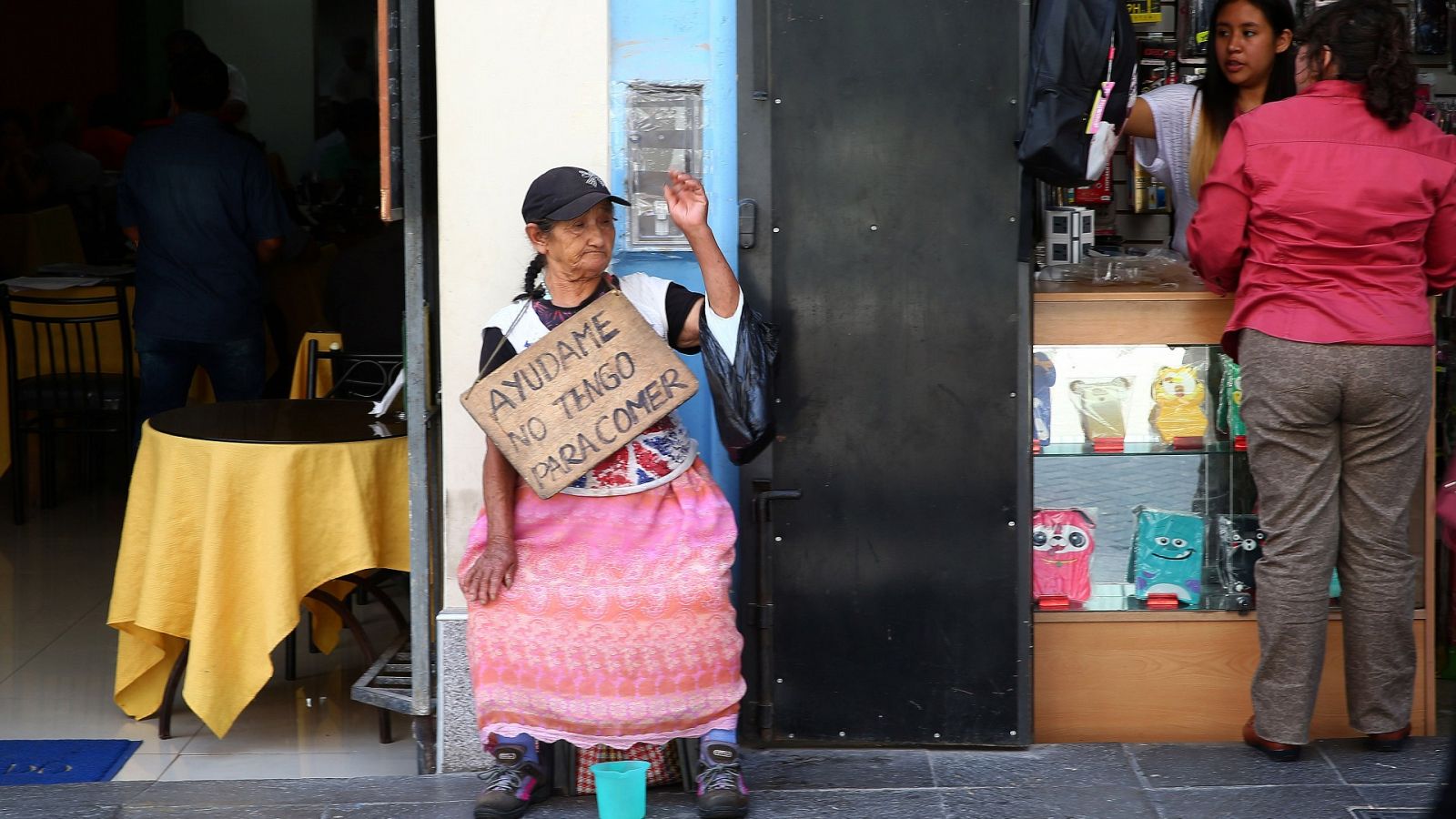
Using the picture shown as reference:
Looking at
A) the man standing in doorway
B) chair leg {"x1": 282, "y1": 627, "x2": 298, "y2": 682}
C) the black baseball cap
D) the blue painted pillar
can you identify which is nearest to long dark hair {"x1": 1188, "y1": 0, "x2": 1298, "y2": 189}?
the blue painted pillar

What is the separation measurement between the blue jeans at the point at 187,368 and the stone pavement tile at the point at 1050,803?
3545 mm

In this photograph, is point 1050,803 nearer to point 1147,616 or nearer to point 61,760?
point 1147,616

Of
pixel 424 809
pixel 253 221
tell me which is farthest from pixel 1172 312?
pixel 253 221

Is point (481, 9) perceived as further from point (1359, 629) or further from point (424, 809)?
point (1359, 629)

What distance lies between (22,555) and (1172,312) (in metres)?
4.88

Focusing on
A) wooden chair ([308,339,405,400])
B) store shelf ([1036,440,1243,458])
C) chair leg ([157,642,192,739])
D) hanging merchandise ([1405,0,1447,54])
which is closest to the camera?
store shelf ([1036,440,1243,458])

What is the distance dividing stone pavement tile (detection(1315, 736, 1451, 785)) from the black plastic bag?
1698 millimetres

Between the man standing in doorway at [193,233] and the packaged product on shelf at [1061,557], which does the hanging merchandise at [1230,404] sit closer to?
the packaged product on shelf at [1061,557]

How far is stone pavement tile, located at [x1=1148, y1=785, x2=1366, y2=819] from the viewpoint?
142 inches

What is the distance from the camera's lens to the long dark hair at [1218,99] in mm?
4164

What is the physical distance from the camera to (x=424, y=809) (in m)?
3.73

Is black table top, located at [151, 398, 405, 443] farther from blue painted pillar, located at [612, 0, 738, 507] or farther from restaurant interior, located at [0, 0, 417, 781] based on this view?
blue painted pillar, located at [612, 0, 738, 507]

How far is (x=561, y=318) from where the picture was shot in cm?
358

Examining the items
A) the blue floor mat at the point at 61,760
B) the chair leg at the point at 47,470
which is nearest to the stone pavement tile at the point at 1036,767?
the blue floor mat at the point at 61,760
